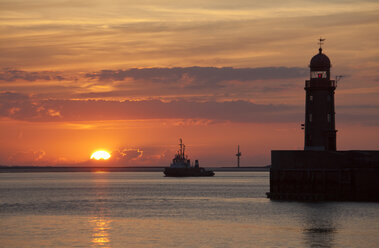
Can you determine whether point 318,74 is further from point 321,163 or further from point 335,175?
point 335,175

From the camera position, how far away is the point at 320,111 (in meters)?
90.8

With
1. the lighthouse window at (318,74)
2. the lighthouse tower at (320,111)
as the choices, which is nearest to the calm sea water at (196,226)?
the lighthouse tower at (320,111)

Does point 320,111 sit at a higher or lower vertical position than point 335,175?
higher

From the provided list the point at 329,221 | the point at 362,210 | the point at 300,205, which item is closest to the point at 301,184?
the point at 300,205

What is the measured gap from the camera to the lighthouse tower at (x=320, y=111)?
9050cm

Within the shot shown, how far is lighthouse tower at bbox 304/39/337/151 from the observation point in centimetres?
9050

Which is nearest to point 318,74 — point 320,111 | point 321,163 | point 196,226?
point 320,111

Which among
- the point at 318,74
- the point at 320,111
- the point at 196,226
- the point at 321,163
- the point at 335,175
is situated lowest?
the point at 196,226

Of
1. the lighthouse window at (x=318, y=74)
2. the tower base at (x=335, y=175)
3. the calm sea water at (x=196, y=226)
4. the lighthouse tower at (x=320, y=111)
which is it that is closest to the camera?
the calm sea water at (x=196, y=226)

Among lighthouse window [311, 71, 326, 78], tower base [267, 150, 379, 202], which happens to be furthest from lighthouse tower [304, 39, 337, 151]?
tower base [267, 150, 379, 202]

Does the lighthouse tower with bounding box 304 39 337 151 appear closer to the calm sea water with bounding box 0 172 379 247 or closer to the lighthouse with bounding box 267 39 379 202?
the lighthouse with bounding box 267 39 379 202

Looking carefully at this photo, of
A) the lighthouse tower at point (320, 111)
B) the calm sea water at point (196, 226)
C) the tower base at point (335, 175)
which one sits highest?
the lighthouse tower at point (320, 111)

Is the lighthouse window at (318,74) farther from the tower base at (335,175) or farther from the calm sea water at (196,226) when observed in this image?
the calm sea water at (196,226)

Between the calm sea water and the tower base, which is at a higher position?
the tower base
